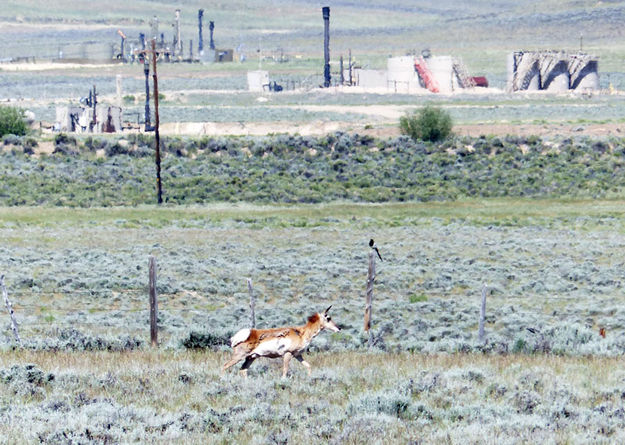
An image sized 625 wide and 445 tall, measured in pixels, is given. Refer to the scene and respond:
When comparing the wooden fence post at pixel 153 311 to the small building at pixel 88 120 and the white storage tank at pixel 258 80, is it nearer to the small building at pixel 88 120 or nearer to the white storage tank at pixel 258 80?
the small building at pixel 88 120

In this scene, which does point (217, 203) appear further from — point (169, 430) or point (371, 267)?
point (169, 430)

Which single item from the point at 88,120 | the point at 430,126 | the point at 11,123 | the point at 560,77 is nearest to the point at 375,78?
the point at 560,77

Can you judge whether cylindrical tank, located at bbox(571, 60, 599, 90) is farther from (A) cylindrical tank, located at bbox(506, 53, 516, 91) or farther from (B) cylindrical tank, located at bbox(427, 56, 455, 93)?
(B) cylindrical tank, located at bbox(427, 56, 455, 93)

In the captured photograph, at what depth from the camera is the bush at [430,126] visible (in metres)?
58.5

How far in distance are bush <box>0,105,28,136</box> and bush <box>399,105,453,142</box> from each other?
22.8 meters

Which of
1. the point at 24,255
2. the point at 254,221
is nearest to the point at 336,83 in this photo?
the point at 254,221

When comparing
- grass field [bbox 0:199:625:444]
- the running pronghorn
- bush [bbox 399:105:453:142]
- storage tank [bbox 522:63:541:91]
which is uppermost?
storage tank [bbox 522:63:541:91]

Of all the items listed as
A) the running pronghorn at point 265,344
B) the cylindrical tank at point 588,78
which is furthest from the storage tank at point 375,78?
the running pronghorn at point 265,344

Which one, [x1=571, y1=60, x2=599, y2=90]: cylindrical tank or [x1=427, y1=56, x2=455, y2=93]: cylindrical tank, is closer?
[x1=571, y1=60, x2=599, y2=90]: cylindrical tank

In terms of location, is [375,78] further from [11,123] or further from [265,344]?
[265,344]

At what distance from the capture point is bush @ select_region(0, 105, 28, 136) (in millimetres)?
61938

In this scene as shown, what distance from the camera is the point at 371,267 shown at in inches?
687

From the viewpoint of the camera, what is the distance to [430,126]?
58.5 m

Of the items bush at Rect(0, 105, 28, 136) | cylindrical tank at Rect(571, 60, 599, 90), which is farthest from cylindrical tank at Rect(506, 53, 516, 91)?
bush at Rect(0, 105, 28, 136)
